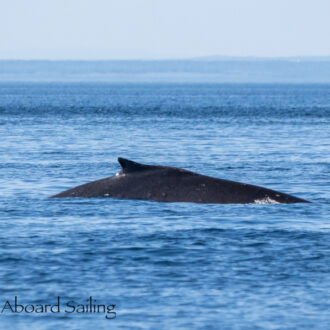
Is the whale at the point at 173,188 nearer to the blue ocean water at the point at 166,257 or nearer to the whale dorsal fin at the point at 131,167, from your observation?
the whale dorsal fin at the point at 131,167

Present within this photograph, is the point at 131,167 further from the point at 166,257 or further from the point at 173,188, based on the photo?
the point at 166,257

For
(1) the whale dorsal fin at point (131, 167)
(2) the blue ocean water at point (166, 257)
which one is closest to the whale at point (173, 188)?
(1) the whale dorsal fin at point (131, 167)

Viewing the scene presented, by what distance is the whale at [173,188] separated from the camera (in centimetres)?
1934

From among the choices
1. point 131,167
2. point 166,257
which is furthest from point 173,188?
point 166,257

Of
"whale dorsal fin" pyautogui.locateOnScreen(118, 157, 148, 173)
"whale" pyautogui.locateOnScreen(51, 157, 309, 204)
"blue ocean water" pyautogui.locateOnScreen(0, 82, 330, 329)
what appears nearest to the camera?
"blue ocean water" pyautogui.locateOnScreen(0, 82, 330, 329)

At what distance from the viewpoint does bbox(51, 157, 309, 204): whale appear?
19.3m

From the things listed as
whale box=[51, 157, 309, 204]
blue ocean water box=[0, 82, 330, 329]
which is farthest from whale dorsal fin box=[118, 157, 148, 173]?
blue ocean water box=[0, 82, 330, 329]

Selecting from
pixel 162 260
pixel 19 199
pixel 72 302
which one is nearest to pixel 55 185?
pixel 19 199

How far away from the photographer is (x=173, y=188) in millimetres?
19562

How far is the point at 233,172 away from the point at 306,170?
2.38 m

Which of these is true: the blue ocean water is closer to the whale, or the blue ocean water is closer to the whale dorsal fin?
the whale

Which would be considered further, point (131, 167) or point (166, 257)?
point (131, 167)

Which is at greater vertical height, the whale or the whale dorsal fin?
the whale dorsal fin

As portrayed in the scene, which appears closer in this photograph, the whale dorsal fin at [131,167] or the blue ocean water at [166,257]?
the blue ocean water at [166,257]
